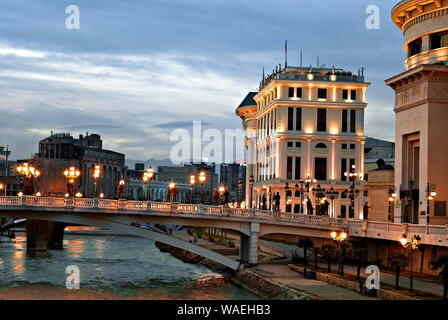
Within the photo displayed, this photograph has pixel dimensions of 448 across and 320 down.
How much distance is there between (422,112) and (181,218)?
21.4 metres

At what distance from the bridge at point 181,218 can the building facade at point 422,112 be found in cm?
509

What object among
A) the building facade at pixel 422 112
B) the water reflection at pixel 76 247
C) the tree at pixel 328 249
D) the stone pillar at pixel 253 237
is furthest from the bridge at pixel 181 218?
the water reflection at pixel 76 247

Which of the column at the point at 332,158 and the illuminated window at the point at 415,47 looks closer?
the illuminated window at the point at 415,47

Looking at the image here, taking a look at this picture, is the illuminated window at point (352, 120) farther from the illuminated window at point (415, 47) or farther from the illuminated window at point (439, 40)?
the illuminated window at point (439, 40)

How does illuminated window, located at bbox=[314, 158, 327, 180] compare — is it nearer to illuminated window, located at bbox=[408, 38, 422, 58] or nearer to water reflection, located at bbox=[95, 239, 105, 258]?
water reflection, located at bbox=[95, 239, 105, 258]

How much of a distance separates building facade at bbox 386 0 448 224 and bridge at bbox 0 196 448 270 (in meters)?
5.09

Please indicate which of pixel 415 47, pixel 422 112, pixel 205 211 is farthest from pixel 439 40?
pixel 205 211

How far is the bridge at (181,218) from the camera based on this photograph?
57.0 meters

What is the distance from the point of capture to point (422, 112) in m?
58.1

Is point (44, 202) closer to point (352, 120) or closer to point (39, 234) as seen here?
point (39, 234)

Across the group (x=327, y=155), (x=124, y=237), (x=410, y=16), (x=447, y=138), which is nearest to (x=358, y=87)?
(x=327, y=155)

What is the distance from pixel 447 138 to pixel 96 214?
28690 mm

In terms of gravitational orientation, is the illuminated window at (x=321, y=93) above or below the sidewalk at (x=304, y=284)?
above
